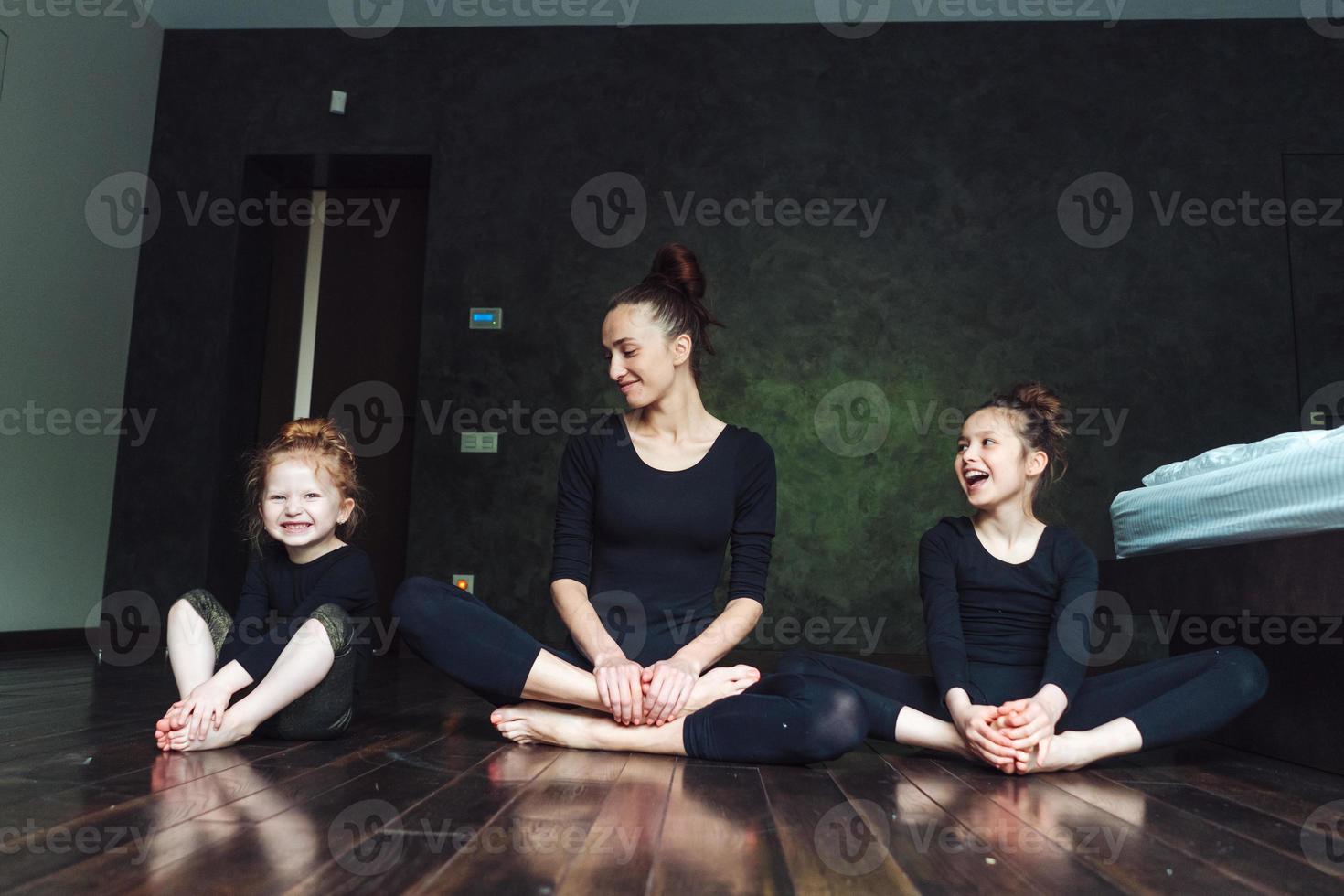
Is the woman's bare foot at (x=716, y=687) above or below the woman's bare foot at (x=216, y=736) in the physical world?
above

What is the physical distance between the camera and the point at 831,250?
4594 millimetres

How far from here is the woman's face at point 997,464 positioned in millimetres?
1921

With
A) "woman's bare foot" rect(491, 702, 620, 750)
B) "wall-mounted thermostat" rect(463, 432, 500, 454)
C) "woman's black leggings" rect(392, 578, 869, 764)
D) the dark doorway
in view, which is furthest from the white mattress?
the dark doorway

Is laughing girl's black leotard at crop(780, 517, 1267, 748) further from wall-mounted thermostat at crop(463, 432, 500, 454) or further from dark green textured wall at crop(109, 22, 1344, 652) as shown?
wall-mounted thermostat at crop(463, 432, 500, 454)

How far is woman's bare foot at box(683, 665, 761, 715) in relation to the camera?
1.69 m

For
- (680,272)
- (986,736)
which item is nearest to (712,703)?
(986,736)

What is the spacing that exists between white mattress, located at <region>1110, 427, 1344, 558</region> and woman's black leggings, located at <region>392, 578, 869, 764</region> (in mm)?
818

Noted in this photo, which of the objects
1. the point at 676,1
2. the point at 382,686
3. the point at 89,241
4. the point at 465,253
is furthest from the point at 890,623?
the point at 89,241

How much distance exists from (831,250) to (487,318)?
1654 mm

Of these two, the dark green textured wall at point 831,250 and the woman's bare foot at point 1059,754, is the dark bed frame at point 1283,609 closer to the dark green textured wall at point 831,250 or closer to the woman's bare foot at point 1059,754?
the woman's bare foot at point 1059,754

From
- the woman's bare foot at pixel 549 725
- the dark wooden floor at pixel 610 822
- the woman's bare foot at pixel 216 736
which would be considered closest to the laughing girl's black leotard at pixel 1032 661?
the dark wooden floor at pixel 610 822

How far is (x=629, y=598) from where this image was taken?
6.08ft

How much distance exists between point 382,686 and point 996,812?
6.97 ft

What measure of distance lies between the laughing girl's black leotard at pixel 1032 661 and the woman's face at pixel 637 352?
0.61 m
